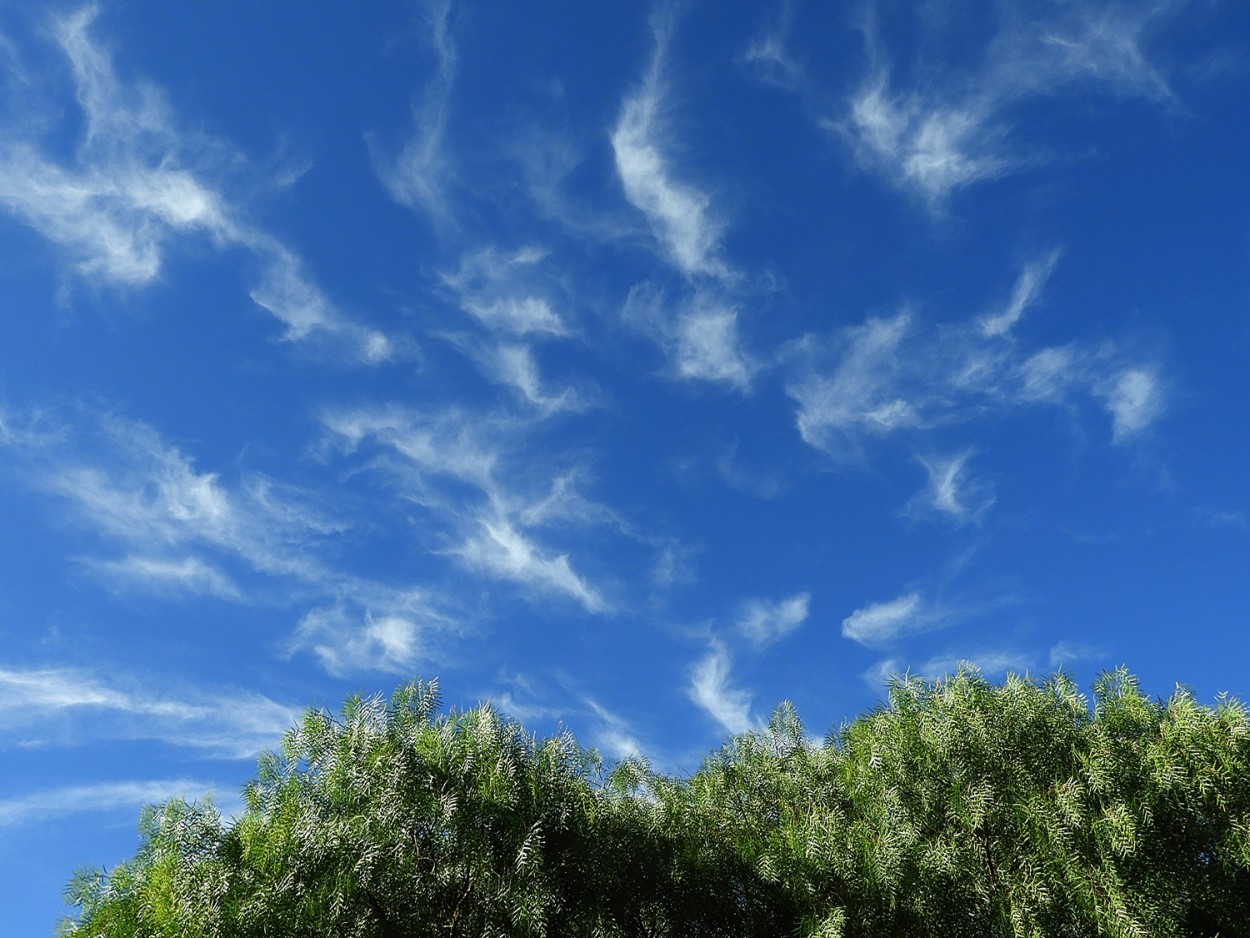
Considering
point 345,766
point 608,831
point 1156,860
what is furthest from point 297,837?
point 1156,860

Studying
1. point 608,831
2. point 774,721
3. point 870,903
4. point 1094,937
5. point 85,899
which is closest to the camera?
point 85,899

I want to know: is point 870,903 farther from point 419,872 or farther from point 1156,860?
point 419,872

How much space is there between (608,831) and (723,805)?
3901 mm

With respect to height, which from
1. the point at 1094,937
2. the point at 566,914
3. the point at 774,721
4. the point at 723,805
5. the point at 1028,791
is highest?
the point at 774,721

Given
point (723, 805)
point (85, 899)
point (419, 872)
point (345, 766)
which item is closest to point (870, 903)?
point (723, 805)

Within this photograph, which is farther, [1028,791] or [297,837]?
[1028,791]

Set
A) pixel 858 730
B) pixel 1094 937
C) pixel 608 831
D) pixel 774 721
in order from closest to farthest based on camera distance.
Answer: pixel 1094 937 < pixel 608 831 < pixel 858 730 < pixel 774 721

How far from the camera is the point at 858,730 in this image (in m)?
18.4

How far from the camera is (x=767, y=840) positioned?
669 inches

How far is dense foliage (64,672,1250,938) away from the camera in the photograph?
496 inches

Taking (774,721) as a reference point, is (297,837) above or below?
below

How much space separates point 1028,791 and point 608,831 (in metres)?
8.13

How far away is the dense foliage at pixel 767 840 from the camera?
12609mm

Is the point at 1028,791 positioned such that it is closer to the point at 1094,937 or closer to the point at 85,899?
the point at 1094,937
